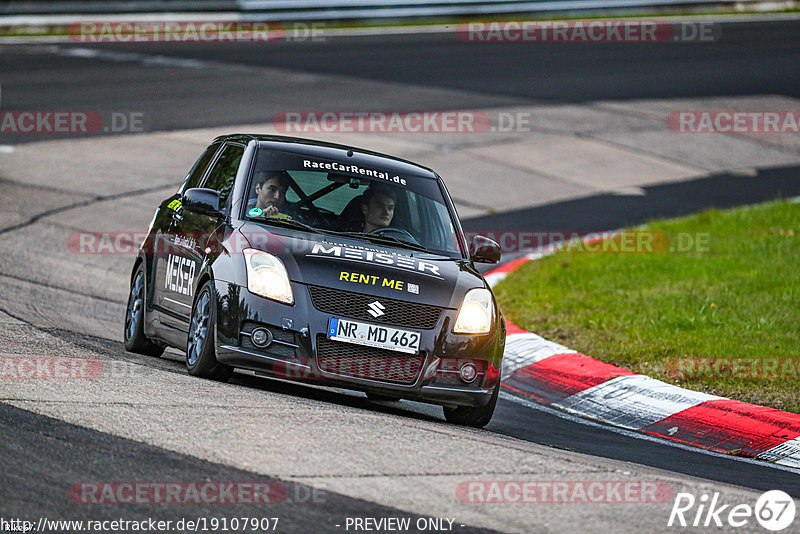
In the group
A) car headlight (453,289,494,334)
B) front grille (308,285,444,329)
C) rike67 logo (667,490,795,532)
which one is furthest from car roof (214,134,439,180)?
rike67 logo (667,490,795,532)

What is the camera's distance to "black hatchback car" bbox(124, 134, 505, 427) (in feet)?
23.7

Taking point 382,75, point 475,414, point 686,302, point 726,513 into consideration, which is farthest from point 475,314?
point 382,75

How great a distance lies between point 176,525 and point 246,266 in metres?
2.73

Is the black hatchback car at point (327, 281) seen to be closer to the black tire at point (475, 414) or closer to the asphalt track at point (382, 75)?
the black tire at point (475, 414)

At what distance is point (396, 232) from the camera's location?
8.29 m

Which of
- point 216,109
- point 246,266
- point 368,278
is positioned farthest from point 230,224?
point 216,109

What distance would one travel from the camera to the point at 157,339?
8.76 m

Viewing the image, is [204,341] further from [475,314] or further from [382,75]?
[382,75]

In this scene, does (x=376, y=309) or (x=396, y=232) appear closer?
(x=376, y=309)

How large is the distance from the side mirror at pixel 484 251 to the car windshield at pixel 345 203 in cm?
9

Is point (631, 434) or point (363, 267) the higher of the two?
point (363, 267)

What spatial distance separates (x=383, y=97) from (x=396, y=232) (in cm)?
1500

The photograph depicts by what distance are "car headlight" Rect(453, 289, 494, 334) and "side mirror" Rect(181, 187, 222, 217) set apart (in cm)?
172

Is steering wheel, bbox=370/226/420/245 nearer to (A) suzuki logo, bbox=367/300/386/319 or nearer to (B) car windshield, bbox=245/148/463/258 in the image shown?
(B) car windshield, bbox=245/148/463/258
